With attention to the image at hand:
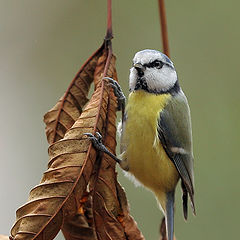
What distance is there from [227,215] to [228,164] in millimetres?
327

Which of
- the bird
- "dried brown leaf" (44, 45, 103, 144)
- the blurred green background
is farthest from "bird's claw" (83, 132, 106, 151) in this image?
the blurred green background

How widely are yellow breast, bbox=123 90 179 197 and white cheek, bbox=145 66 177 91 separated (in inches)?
1.5

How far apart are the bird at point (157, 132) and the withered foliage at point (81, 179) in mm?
346

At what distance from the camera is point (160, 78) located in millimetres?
2029

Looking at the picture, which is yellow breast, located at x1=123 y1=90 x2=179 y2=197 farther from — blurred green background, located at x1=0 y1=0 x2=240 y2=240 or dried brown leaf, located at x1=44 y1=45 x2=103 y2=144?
blurred green background, located at x1=0 y1=0 x2=240 y2=240

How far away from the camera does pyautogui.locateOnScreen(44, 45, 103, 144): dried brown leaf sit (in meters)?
1.55

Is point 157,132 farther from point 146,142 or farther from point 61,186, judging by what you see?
point 61,186

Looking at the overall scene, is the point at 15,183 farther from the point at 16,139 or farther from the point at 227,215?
the point at 227,215

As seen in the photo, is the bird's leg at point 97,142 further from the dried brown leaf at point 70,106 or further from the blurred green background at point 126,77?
the blurred green background at point 126,77

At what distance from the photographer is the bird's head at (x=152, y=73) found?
75.9 inches

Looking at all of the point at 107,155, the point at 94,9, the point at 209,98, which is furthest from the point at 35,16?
the point at 107,155

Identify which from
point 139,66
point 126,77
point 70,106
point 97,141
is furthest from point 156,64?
point 126,77

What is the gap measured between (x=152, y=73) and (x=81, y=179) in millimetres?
807

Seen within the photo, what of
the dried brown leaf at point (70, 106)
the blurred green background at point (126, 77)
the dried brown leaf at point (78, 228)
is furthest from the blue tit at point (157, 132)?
the blurred green background at point (126, 77)
